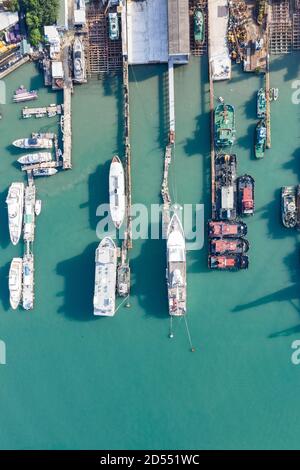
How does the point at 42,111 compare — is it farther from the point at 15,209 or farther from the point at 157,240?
the point at 157,240

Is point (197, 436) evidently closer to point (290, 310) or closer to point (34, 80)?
point (290, 310)

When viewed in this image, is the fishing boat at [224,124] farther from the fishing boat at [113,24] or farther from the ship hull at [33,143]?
the ship hull at [33,143]

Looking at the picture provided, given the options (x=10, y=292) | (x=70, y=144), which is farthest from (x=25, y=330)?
(x=70, y=144)

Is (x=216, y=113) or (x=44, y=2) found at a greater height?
(x=44, y=2)
